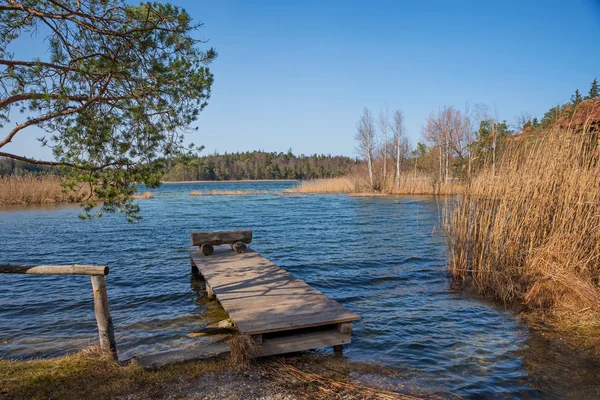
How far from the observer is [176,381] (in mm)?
4617

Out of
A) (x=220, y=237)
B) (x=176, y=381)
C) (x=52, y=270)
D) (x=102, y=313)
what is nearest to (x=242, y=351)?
(x=176, y=381)

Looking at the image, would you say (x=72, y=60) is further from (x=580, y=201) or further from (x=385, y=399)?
(x=580, y=201)

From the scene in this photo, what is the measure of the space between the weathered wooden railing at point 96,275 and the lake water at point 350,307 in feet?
3.40

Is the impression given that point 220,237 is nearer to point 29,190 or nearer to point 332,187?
point 29,190

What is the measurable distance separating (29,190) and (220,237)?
93.4ft

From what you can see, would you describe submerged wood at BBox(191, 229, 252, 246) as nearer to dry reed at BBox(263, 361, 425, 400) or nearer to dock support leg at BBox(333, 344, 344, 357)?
dock support leg at BBox(333, 344, 344, 357)

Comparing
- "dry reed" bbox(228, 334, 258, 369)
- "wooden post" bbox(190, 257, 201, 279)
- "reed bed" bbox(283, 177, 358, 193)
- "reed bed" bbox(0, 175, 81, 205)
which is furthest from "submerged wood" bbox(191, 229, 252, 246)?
"reed bed" bbox(283, 177, 358, 193)

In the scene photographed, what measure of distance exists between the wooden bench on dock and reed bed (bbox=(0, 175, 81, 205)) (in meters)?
27.4

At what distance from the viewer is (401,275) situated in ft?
34.2

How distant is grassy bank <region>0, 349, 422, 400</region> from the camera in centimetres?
425

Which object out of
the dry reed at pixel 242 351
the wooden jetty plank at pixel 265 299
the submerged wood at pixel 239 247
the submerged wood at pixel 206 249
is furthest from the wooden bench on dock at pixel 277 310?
the submerged wood at pixel 239 247

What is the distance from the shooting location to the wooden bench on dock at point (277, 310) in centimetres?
548

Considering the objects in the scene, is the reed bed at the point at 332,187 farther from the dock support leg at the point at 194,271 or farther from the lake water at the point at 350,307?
the dock support leg at the point at 194,271

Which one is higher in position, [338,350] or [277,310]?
[277,310]
